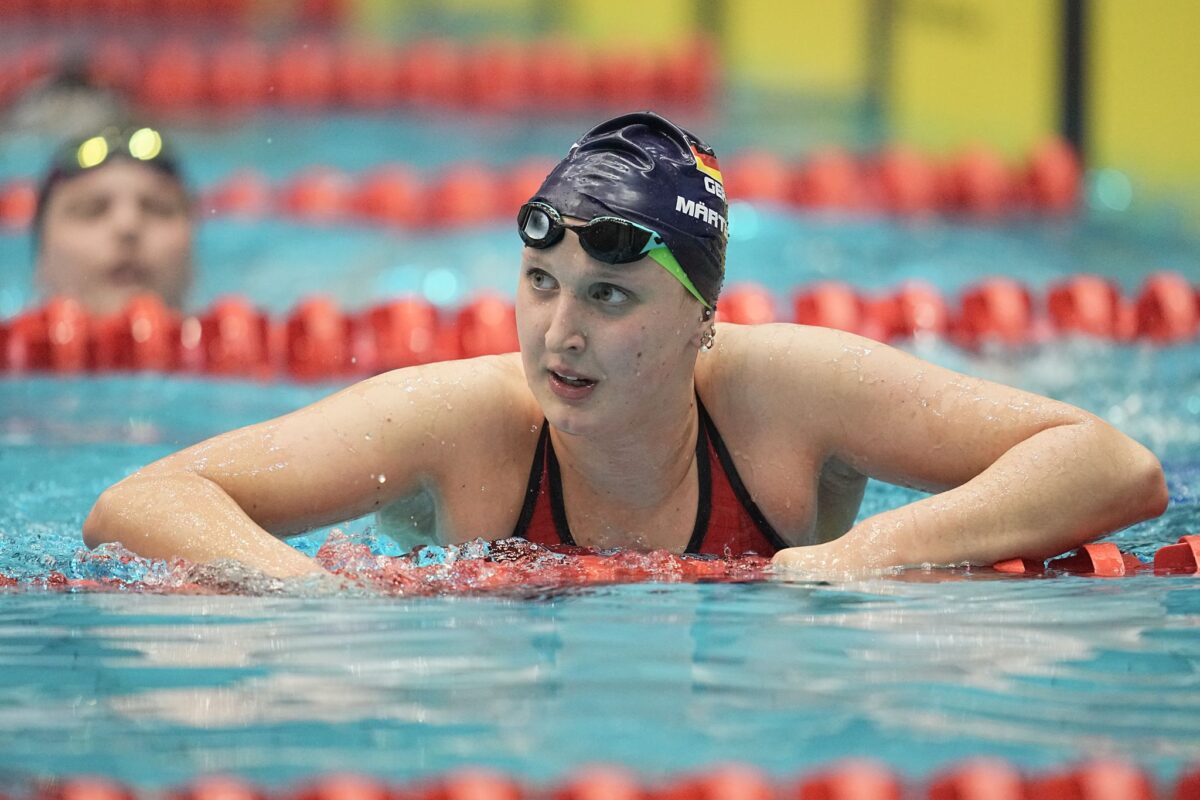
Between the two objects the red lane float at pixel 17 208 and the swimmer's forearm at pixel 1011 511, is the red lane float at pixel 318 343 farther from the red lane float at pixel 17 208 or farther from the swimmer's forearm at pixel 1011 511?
the swimmer's forearm at pixel 1011 511

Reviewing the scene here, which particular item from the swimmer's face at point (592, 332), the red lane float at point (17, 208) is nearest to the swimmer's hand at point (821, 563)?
the swimmer's face at point (592, 332)

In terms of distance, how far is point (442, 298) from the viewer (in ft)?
22.8

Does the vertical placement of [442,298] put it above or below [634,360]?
below

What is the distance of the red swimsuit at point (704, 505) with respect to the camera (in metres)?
2.85

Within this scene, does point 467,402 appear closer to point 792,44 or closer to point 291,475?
point 291,475

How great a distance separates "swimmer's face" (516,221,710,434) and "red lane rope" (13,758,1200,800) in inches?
27.0

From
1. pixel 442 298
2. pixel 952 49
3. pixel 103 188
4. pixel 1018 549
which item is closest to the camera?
pixel 1018 549

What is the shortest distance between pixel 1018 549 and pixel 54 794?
158 centimetres

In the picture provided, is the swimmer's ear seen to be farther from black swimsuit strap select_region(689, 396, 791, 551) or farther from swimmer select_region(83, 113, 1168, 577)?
black swimsuit strap select_region(689, 396, 791, 551)

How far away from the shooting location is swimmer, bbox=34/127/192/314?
5.57m

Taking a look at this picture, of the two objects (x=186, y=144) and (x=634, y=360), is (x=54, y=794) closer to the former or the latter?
(x=634, y=360)

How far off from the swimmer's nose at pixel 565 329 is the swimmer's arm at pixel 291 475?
0.99 feet

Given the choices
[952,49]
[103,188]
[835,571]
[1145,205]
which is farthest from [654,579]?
[952,49]

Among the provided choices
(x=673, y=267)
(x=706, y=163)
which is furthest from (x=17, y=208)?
(x=673, y=267)
